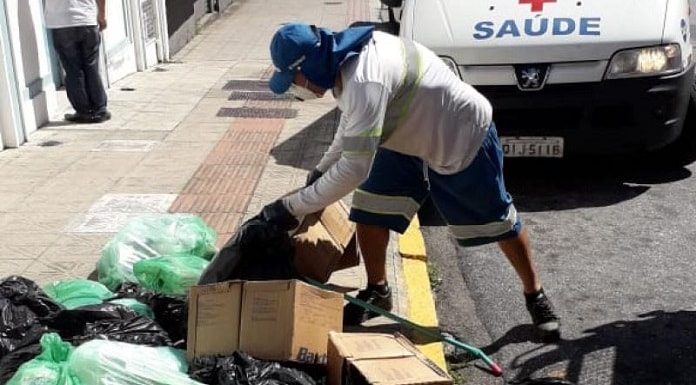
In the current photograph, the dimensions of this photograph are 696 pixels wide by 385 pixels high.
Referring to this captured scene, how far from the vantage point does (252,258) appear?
12.1ft

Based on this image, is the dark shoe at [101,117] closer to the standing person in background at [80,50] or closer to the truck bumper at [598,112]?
the standing person in background at [80,50]

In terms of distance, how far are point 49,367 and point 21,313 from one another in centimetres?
57

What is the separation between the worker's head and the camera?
3426mm

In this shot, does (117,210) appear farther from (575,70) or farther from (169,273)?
(575,70)

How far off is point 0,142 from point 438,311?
4.38 m

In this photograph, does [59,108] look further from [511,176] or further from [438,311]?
[438,311]

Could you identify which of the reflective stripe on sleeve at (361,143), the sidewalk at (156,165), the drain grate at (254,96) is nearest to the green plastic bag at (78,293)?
the sidewalk at (156,165)

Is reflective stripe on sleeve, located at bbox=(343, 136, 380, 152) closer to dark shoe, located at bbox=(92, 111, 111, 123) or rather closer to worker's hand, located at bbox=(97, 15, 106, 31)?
dark shoe, located at bbox=(92, 111, 111, 123)

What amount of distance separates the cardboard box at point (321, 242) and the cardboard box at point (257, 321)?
1.37 feet

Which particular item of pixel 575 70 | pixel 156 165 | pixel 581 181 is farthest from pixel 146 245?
pixel 581 181

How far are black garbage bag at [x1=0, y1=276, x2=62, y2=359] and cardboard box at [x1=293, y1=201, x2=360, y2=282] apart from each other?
1062mm

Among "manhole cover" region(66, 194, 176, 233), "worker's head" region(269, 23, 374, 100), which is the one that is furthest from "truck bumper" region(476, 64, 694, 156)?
"worker's head" region(269, 23, 374, 100)

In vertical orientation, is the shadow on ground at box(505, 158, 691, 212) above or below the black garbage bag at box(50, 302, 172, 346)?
below

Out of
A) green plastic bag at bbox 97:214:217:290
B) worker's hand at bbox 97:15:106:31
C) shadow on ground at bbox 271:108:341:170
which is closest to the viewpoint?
green plastic bag at bbox 97:214:217:290
